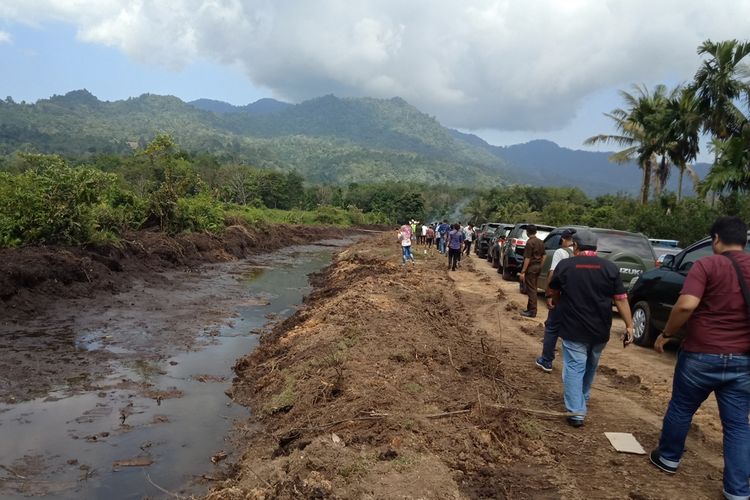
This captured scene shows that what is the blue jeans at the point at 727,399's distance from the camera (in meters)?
3.98

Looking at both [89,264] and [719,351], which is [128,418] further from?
[89,264]

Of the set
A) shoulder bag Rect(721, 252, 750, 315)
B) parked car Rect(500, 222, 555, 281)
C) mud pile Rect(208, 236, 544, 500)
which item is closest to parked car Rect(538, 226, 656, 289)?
mud pile Rect(208, 236, 544, 500)

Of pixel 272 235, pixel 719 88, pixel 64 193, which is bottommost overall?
pixel 272 235

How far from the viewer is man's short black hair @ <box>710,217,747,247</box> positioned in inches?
164

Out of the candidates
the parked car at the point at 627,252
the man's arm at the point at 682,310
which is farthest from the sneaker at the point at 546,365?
the parked car at the point at 627,252

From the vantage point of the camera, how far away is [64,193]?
52.6 ft

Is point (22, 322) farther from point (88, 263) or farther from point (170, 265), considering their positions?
point (170, 265)

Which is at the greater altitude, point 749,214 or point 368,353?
point 749,214

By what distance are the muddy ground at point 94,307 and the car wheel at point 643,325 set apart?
8.20 metres

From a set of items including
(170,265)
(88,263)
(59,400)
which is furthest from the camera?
(170,265)

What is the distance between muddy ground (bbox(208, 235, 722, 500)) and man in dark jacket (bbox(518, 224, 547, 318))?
1.21 meters

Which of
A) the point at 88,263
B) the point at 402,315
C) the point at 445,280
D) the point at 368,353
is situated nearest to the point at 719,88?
the point at 445,280

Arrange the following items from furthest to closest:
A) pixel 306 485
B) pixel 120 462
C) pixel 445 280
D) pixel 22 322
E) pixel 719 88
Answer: pixel 719 88 → pixel 445 280 → pixel 22 322 → pixel 120 462 → pixel 306 485

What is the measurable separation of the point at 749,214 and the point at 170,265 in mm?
22877
